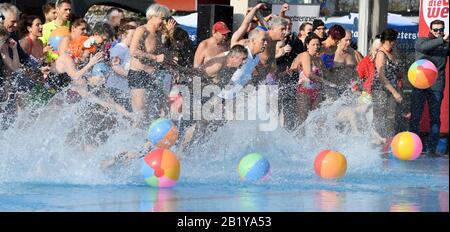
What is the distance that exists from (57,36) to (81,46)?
2.60 ft

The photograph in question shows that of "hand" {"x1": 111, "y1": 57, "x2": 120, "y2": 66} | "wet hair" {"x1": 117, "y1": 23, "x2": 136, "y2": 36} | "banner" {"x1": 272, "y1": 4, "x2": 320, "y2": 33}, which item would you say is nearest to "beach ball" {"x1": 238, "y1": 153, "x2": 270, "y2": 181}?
"hand" {"x1": 111, "y1": 57, "x2": 120, "y2": 66}

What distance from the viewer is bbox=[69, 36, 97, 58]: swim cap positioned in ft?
37.3

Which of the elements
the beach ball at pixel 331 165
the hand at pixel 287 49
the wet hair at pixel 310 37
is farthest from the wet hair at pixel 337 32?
the beach ball at pixel 331 165

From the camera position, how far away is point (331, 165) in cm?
961

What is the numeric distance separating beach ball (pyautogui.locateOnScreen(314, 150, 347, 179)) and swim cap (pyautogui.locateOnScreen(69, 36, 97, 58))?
3.06m

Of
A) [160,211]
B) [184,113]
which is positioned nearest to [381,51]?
[184,113]

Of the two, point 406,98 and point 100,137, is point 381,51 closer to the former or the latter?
point 406,98

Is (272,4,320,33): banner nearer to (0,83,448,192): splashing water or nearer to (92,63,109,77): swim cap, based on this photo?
(0,83,448,192): splashing water

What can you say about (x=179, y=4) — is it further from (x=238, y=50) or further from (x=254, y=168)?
(x=254, y=168)

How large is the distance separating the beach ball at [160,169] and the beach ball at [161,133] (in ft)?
3.41

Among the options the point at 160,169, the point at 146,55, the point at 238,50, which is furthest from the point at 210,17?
the point at 160,169
